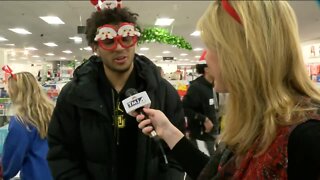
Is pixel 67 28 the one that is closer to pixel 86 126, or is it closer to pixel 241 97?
pixel 86 126

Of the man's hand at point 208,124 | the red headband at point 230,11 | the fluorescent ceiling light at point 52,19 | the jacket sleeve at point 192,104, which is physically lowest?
the man's hand at point 208,124

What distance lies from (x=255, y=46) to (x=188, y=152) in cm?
52

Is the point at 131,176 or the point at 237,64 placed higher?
the point at 237,64

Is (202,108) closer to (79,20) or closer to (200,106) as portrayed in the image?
(200,106)

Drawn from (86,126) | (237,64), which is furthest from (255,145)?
(86,126)

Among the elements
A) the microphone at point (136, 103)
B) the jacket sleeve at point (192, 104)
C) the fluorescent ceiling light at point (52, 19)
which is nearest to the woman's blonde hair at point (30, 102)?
the microphone at point (136, 103)

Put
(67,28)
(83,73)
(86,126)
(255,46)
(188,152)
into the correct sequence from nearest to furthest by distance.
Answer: (255,46) → (188,152) → (86,126) → (83,73) → (67,28)

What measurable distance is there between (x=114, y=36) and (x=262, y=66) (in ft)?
3.21

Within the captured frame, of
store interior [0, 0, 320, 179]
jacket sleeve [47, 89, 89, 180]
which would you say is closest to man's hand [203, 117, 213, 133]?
store interior [0, 0, 320, 179]

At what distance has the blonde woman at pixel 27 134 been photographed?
Answer: 2.27 meters

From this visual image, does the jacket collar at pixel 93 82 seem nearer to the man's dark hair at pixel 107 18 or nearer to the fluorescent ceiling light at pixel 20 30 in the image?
the man's dark hair at pixel 107 18

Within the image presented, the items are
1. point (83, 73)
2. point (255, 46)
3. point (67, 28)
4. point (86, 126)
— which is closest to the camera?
point (255, 46)

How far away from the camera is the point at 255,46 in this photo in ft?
2.59

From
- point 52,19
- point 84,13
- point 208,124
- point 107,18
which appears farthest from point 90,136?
point 52,19
